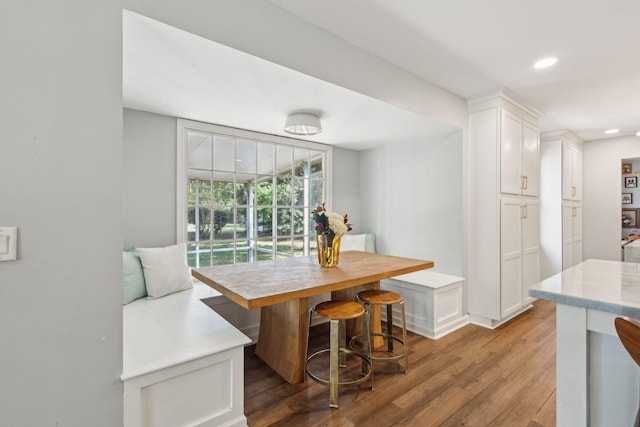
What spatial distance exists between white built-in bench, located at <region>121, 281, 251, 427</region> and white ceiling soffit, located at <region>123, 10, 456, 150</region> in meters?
1.54

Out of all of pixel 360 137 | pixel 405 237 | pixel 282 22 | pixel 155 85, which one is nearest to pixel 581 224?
pixel 405 237

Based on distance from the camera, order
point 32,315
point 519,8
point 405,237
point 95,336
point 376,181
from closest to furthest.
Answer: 1. point 32,315
2. point 95,336
3. point 519,8
4. point 405,237
5. point 376,181

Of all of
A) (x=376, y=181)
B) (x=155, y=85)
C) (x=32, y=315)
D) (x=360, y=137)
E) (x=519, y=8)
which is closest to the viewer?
(x=32, y=315)

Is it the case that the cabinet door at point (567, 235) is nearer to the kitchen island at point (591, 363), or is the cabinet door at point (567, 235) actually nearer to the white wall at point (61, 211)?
the kitchen island at point (591, 363)

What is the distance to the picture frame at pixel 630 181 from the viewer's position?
5.96 meters

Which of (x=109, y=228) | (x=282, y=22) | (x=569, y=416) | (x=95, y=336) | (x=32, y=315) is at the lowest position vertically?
(x=569, y=416)

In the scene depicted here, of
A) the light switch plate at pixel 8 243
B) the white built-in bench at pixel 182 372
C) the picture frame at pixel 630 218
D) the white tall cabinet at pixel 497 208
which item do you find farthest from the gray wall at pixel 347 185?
the picture frame at pixel 630 218

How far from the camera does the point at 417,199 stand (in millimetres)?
3594

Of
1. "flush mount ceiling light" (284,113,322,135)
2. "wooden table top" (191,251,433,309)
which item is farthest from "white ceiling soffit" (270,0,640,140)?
"wooden table top" (191,251,433,309)

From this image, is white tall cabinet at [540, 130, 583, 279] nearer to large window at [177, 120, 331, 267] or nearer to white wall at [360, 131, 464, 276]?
white wall at [360, 131, 464, 276]

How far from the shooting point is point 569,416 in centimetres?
114

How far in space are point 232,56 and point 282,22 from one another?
38 centimetres

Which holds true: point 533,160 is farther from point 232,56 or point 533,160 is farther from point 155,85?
point 155,85

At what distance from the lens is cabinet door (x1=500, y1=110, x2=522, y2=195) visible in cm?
304
